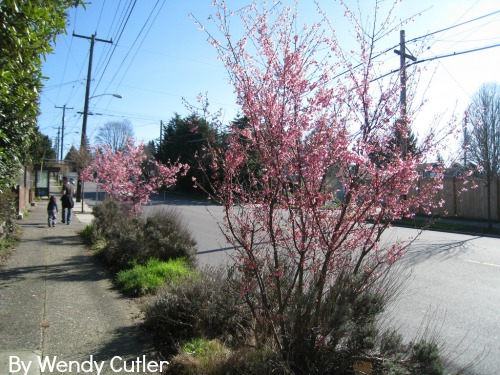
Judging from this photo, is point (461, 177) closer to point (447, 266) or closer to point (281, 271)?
point (281, 271)

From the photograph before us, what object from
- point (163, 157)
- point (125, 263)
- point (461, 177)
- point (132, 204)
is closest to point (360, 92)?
point (461, 177)

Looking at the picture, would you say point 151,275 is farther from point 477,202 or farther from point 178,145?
point 178,145

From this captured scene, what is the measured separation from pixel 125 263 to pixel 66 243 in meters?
4.53

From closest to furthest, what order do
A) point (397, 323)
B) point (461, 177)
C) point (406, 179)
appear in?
point (406, 179)
point (461, 177)
point (397, 323)

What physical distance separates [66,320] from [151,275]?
5.89 ft

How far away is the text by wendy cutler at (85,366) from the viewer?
3996mm

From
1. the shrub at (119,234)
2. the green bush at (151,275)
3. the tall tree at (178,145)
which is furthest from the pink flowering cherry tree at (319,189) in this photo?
the tall tree at (178,145)

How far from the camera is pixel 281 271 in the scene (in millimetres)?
3674

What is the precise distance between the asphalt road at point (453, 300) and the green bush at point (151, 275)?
89 cm

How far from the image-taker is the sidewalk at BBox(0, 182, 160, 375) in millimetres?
4211

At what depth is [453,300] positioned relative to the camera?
7219 mm

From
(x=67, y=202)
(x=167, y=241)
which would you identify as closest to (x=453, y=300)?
(x=167, y=241)

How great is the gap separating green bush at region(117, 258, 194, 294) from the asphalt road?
89 cm

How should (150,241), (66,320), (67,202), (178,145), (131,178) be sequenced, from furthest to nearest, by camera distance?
(178,145) → (67,202) → (131,178) → (150,241) → (66,320)
